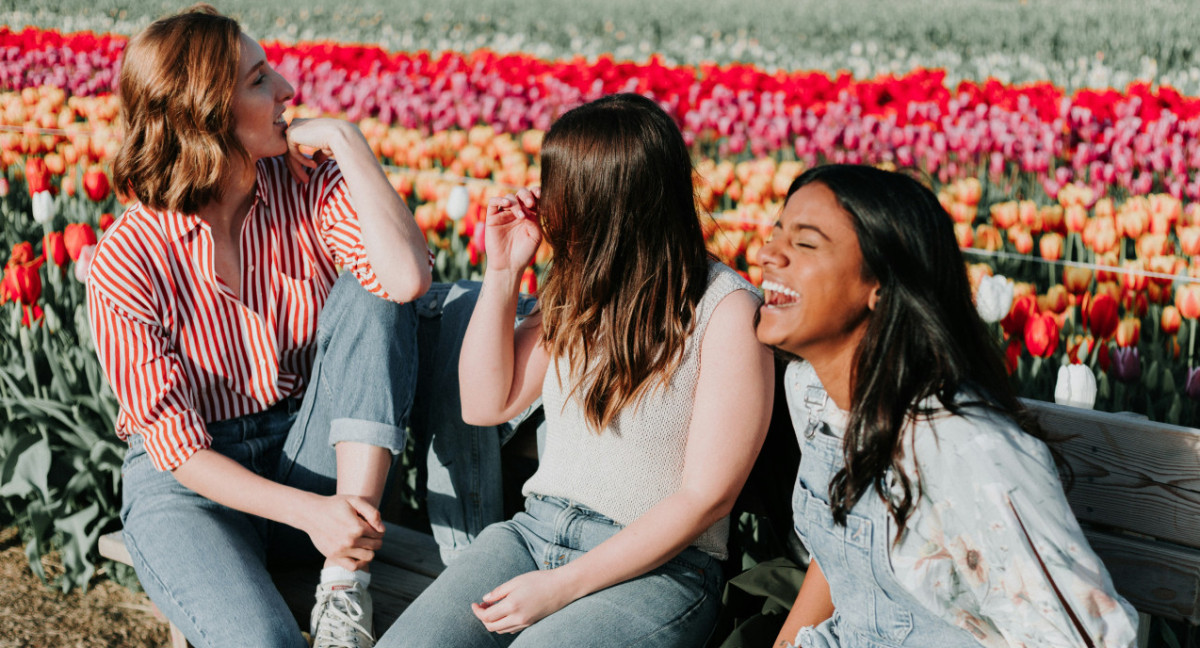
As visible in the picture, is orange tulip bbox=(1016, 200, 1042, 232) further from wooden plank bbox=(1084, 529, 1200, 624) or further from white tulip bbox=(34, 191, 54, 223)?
white tulip bbox=(34, 191, 54, 223)

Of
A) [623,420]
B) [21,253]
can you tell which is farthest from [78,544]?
[623,420]

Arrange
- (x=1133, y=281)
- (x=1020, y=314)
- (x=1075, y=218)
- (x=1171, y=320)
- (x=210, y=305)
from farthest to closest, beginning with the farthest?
(x=1075, y=218) → (x=1133, y=281) → (x=1171, y=320) → (x=1020, y=314) → (x=210, y=305)

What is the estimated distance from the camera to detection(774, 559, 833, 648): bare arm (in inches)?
68.0

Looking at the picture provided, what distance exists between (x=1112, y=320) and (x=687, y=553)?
1.42 m

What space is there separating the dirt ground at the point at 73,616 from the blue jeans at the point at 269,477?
0.80m

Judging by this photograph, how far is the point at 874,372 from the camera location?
4.79 ft

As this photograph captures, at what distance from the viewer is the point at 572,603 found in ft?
5.92

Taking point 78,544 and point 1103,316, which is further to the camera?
point 78,544

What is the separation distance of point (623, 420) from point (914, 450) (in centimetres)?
61

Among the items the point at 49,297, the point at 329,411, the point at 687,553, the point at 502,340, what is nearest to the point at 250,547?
the point at 329,411

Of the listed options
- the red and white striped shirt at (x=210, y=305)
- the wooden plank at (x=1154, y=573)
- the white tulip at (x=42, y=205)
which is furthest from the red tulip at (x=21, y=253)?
the wooden plank at (x=1154, y=573)

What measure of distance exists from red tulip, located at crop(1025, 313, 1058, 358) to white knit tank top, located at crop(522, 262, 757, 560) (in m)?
1.09

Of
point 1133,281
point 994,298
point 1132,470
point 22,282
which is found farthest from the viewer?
point 22,282

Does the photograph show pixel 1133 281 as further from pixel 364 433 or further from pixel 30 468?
pixel 30 468
